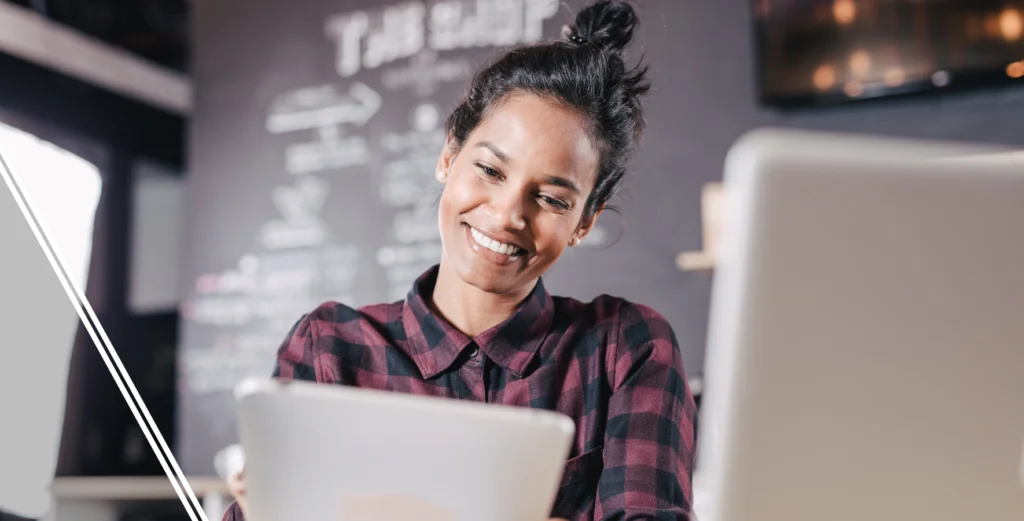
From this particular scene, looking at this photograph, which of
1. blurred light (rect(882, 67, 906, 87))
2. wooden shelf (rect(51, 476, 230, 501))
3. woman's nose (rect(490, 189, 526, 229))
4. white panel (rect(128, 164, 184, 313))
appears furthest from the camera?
white panel (rect(128, 164, 184, 313))

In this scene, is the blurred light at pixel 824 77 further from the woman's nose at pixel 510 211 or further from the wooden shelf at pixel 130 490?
the wooden shelf at pixel 130 490

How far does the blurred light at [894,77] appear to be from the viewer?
81.3 inches

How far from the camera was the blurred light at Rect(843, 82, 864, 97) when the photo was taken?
6.91 feet

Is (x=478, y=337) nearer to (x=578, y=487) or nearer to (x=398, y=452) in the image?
(x=578, y=487)

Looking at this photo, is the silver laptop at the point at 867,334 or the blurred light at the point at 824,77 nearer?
the silver laptop at the point at 867,334

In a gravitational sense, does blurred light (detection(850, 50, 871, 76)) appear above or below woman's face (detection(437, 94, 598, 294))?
above

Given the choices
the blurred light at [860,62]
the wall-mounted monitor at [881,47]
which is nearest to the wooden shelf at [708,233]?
the wall-mounted monitor at [881,47]

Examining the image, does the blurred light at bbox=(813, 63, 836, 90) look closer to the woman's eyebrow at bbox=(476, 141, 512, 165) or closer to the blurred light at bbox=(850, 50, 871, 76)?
the blurred light at bbox=(850, 50, 871, 76)

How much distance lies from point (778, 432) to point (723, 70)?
1.89 meters

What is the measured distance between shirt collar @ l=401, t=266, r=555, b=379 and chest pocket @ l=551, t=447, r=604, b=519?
13cm

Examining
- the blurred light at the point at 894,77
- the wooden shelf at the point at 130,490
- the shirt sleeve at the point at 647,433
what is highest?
the blurred light at the point at 894,77

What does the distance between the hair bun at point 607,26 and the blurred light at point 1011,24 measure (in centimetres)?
114

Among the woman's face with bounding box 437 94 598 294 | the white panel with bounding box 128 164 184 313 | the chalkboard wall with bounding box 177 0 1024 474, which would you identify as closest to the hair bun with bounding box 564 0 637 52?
the woman's face with bounding box 437 94 598 294

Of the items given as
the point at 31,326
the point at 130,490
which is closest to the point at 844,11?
the point at 31,326
